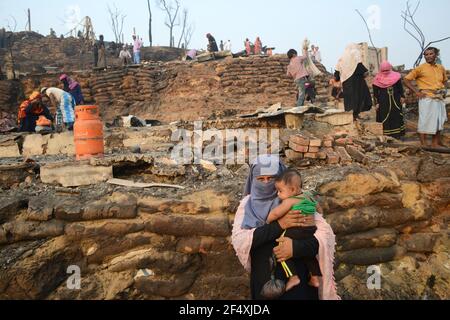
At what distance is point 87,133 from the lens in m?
3.38

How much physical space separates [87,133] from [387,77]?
3941mm

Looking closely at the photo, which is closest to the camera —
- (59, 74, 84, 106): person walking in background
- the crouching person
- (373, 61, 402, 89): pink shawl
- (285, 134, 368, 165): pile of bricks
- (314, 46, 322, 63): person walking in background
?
(285, 134, 368, 165): pile of bricks

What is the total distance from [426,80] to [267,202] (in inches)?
144

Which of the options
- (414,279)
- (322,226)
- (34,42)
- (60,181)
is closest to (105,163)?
(60,181)

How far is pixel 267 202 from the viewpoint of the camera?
70.7 inches

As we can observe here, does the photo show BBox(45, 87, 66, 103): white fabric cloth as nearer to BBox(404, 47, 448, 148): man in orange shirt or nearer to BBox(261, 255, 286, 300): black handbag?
BBox(404, 47, 448, 148): man in orange shirt

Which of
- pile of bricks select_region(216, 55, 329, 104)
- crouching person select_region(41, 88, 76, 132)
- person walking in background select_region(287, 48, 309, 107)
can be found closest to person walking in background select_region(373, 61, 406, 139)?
person walking in background select_region(287, 48, 309, 107)

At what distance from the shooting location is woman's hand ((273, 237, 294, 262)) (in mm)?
1636

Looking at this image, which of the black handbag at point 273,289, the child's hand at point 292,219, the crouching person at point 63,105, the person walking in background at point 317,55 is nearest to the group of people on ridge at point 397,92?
the child's hand at point 292,219

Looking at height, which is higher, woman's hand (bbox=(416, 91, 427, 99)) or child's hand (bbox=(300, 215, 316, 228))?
woman's hand (bbox=(416, 91, 427, 99))

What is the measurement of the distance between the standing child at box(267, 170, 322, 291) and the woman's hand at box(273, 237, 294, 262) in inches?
1.1

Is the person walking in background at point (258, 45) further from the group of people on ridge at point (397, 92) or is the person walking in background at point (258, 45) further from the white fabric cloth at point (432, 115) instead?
the white fabric cloth at point (432, 115)

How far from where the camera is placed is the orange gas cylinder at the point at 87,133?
3.38 m
